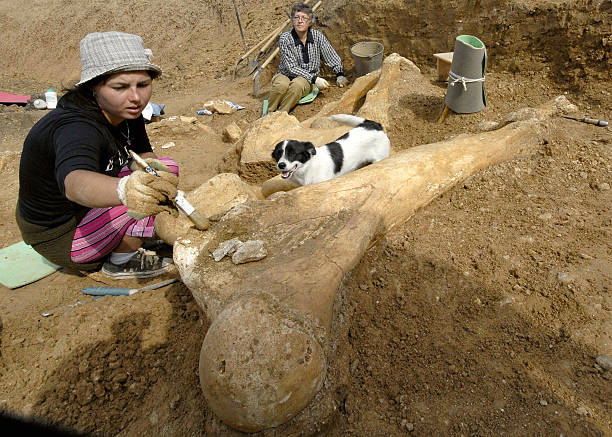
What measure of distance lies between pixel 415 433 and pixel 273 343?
2.15 ft

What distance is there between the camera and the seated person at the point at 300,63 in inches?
221

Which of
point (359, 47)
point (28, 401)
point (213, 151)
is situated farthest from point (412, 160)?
point (359, 47)

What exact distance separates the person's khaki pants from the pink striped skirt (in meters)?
3.42

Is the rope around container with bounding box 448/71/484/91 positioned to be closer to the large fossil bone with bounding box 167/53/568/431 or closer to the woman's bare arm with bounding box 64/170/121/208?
the large fossil bone with bounding box 167/53/568/431

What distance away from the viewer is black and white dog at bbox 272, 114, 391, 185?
10.3 feet

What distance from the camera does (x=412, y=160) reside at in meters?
2.44

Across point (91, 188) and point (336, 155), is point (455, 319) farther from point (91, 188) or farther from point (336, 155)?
point (336, 155)

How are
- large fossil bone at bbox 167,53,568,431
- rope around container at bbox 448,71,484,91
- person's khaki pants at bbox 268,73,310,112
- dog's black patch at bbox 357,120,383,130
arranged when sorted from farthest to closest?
1. person's khaki pants at bbox 268,73,310,112
2. dog's black patch at bbox 357,120,383,130
3. rope around container at bbox 448,71,484,91
4. large fossil bone at bbox 167,53,568,431

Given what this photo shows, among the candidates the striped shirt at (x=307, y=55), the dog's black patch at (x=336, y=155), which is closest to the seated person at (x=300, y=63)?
the striped shirt at (x=307, y=55)

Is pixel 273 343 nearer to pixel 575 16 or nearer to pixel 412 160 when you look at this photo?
pixel 412 160

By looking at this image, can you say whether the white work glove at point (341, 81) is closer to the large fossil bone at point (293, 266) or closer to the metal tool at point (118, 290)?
the large fossil bone at point (293, 266)

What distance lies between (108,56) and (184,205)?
34.8 inches

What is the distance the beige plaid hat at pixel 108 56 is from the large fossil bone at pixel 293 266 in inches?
36.5

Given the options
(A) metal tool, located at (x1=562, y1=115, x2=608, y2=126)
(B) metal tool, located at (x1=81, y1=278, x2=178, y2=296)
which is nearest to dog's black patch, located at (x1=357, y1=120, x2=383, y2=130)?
(A) metal tool, located at (x1=562, y1=115, x2=608, y2=126)
